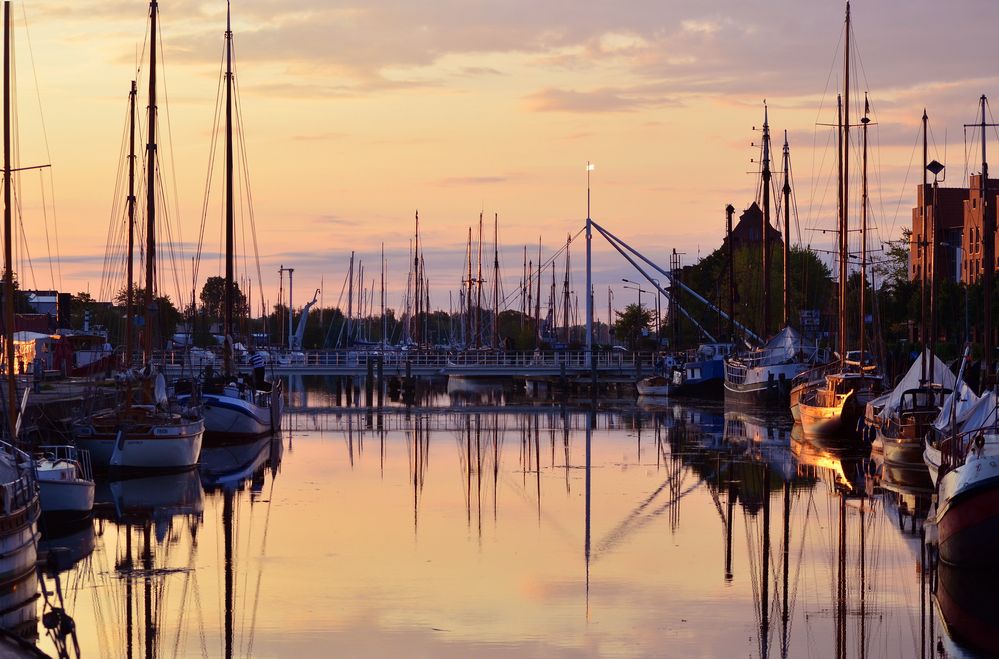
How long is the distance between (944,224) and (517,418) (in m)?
78.2

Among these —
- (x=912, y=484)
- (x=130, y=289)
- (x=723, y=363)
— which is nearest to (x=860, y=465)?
(x=912, y=484)

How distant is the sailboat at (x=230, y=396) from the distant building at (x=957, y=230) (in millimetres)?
63683

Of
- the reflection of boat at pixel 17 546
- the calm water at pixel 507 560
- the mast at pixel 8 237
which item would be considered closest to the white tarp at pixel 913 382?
the calm water at pixel 507 560

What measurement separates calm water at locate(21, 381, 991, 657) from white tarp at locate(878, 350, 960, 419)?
6.11 ft

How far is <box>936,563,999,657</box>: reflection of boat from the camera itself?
19.6 m

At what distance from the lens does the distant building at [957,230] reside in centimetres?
11012

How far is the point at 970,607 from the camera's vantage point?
70.5 feet

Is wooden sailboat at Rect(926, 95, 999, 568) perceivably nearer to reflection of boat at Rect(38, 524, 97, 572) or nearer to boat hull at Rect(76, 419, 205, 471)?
reflection of boat at Rect(38, 524, 97, 572)

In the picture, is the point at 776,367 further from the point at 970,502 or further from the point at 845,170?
the point at 970,502

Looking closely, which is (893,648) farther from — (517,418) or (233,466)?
(517,418)

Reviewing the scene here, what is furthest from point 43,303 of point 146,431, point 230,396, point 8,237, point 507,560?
point 507,560

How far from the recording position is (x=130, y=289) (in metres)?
44.6

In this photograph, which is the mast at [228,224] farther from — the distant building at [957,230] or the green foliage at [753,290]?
the distant building at [957,230]

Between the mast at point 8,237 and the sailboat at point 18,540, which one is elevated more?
the mast at point 8,237
